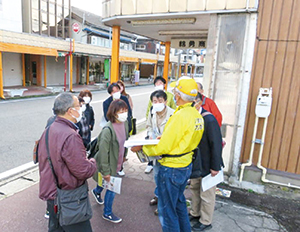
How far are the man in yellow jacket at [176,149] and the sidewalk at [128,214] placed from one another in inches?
30.6

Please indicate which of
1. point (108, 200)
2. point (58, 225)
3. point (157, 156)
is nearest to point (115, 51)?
point (108, 200)

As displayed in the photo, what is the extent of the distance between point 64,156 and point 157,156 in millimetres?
944

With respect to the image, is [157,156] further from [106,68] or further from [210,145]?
[106,68]

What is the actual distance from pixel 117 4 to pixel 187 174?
13.1ft

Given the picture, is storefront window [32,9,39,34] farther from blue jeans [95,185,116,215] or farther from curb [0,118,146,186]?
blue jeans [95,185,116,215]

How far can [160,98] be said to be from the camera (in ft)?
11.9

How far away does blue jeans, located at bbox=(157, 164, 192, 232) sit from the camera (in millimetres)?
2463

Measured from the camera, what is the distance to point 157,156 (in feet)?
8.18

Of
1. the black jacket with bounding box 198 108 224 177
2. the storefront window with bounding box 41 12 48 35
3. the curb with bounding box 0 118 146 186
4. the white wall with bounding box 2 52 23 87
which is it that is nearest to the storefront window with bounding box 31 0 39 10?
the storefront window with bounding box 41 12 48 35

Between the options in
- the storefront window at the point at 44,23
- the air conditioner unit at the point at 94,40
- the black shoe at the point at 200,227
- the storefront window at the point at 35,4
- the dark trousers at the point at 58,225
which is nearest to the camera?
the dark trousers at the point at 58,225

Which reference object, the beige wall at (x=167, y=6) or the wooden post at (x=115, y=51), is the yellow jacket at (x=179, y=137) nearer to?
the beige wall at (x=167, y=6)

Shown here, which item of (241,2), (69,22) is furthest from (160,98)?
(69,22)

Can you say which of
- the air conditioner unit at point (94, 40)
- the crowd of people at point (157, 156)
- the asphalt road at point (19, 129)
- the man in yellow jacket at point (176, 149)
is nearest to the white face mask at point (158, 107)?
the crowd of people at point (157, 156)

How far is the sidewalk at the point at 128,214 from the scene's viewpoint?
10.2 feet
